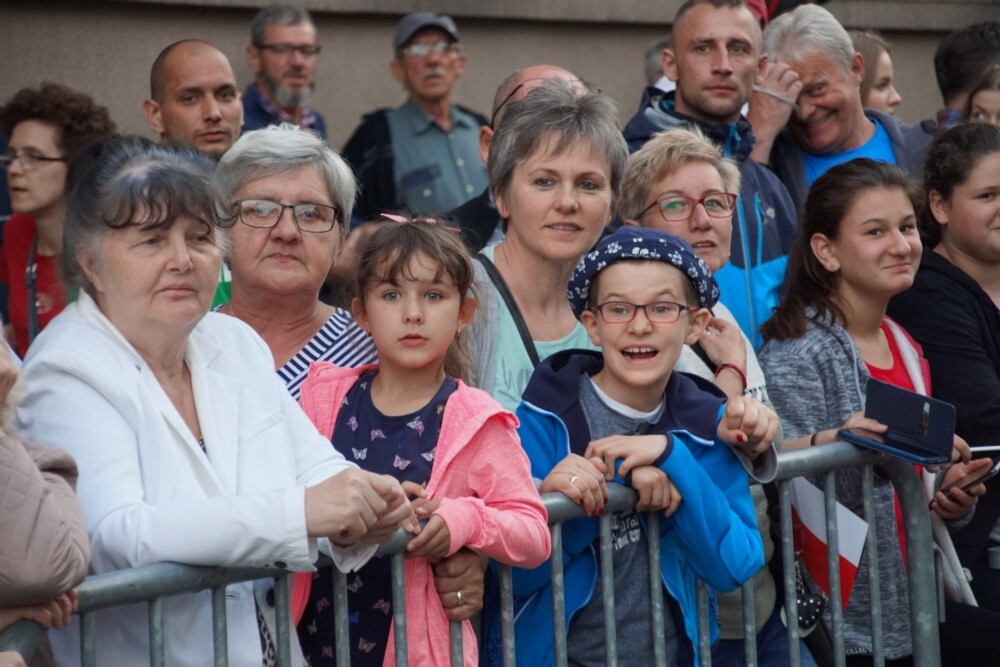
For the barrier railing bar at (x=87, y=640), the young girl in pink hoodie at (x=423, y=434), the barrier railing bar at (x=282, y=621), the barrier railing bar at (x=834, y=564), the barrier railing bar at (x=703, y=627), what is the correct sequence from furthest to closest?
the barrier railing bar at (x=834, y=564)
the barrier railing bar at (x=703, y=627)
the young girl in pink hoodie at (x=423, y=434)
the barrier railing bar at (x=282, y=621)
the barrier railing bar at (x=87, y=640)

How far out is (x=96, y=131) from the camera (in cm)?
562

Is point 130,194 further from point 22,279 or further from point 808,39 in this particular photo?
point 808,39

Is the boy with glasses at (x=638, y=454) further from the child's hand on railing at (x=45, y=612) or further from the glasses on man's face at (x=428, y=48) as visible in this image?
the glasses on man's face at (x=428, y=48)

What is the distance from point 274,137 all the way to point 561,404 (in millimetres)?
1171

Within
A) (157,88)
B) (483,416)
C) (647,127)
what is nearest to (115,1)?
(157,88)

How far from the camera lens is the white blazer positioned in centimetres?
273

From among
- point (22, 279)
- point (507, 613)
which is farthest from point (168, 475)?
point (22, 279)

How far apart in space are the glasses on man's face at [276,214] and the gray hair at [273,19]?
9.87 feet

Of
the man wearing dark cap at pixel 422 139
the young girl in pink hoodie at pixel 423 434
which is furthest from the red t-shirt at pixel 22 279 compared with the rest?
the young girl in pink hoodie at pixel 423 434

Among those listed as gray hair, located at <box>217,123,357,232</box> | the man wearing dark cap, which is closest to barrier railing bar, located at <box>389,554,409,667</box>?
gray hair, located at <box>217,123,357,232</box>

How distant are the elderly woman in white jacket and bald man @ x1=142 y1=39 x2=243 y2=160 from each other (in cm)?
257

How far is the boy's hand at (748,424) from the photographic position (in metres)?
3.46

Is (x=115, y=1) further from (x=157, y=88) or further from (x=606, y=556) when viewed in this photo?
(x=606, y=556)

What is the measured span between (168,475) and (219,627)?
33cm
